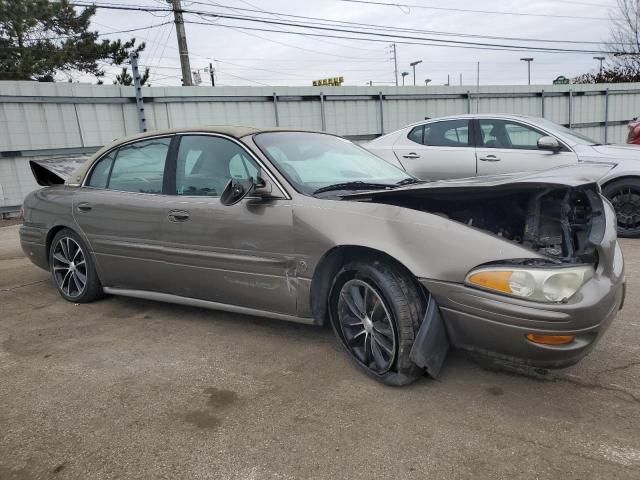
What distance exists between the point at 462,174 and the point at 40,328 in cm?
522

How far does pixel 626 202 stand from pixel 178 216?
542 cm

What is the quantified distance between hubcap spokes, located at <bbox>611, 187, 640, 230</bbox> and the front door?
16.2 feet

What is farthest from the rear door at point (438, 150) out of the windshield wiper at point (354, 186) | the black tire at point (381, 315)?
the black tire at point (381, 315)

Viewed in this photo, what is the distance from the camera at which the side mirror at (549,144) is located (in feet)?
20.3

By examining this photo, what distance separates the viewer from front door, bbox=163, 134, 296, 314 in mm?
3211

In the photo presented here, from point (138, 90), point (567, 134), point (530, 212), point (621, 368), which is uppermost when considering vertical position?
point (138, 90)

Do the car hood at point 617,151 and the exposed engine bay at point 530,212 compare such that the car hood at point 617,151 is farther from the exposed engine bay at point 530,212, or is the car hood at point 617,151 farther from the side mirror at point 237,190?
the side mirror at point 237,190

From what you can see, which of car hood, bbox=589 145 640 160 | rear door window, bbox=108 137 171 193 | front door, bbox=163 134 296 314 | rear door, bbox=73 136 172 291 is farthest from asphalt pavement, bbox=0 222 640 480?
car hood, bbox=589 145 640 160

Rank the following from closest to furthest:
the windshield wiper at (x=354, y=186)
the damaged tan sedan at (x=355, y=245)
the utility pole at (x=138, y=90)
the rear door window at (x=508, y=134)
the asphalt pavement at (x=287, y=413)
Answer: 1. the asphalt pavement at (x=287, y=413)
2. the damaged tan sedan at (x=355, y=245)
3. the windshield wiper at (x=354, y=186)
4. the rear door window at (x=508, y=134)
5. the utility pole at (x=138, y=90)

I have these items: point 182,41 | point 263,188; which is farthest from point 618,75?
point 263,188

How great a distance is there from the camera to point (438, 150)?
7.23m

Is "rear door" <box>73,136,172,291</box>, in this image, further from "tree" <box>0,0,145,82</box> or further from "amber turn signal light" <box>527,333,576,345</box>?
"tree" <box>0,0,145,82</box>

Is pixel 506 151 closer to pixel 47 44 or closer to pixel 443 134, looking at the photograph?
pixel 443 134

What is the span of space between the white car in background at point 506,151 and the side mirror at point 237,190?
4.33 metres
